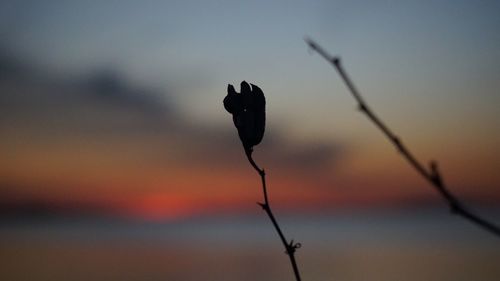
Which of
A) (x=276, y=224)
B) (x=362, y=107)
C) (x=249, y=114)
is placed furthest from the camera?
(x=249, y=114)

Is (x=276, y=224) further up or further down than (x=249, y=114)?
further down

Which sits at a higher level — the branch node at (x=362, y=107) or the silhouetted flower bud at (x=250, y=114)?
the silhouetted flower bud at (x=250, y=114)

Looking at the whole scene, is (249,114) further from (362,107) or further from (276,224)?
(362,107)

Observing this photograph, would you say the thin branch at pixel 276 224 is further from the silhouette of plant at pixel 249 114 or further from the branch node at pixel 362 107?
the branch node at pixel 362 107

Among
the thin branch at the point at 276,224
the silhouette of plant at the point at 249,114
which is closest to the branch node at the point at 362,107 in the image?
the thin branch at the point at 276,224

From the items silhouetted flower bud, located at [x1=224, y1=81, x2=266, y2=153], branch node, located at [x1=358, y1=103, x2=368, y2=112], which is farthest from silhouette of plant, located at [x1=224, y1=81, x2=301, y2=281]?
branch node, located at [x1=358, y1=103, x2=368, y2=112]

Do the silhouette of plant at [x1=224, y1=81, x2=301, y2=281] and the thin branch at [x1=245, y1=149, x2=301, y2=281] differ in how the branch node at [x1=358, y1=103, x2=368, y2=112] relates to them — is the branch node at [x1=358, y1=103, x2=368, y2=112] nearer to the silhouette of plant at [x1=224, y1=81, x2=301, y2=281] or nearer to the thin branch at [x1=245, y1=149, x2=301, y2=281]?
the thin branch at [x1=245, y1=149, x2=301, y2=281]

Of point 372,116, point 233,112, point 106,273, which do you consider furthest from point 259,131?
point 106,273

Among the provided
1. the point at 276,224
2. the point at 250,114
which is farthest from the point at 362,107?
the point at 250,114

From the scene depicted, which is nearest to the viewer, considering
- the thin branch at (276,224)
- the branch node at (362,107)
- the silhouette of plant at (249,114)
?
the branch node at (362,107)
